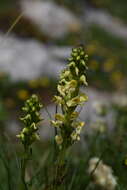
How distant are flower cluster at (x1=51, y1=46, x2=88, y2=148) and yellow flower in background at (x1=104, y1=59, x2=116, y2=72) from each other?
758 cm

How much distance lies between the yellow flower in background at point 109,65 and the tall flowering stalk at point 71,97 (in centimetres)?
758

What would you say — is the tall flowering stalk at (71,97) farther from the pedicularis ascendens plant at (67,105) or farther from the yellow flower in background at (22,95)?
the yellow flower in background at (22,95)

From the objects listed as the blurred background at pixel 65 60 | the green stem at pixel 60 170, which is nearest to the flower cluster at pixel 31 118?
the green stem at pixel 60 170

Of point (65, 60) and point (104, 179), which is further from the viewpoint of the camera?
point (65, 60)

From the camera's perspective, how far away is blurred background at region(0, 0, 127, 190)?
4.51 metres

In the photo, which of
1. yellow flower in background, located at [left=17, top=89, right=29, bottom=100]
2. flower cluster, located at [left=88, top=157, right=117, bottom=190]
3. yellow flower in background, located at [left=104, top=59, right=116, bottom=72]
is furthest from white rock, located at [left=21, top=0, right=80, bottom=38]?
flower cluster, located at [left=88, top=157, right=117, bottom=190]

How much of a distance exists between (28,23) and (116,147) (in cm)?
785

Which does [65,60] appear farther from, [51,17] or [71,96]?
[71,96]

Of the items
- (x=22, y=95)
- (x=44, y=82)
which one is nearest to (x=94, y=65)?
(x=44, y=82)

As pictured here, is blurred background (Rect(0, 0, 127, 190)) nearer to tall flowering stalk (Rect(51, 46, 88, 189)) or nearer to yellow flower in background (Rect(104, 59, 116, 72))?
yellow flower in background (Rect(104, 59, 116, 72))

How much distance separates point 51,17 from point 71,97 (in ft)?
35.5

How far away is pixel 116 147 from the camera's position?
4.02 metres

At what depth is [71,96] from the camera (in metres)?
2.05

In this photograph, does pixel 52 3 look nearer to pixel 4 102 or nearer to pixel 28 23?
pixel 28 23
